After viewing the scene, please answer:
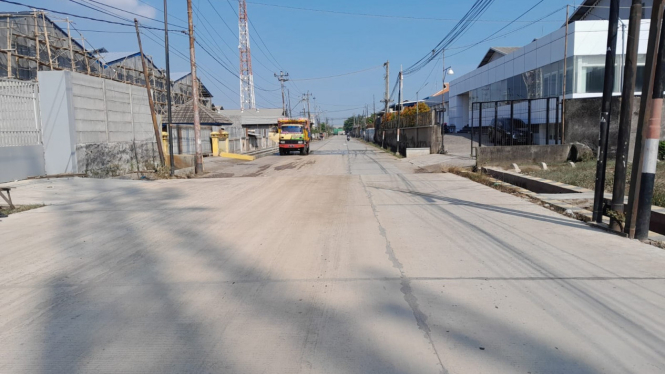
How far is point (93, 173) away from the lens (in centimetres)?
1948

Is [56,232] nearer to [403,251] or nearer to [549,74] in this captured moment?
[403,251]

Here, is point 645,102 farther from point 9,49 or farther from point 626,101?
point 9,49

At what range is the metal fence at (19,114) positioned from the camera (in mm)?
16016

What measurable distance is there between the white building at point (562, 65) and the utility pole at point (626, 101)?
1726 cm

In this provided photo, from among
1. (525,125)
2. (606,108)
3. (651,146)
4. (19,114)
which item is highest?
(19,114)

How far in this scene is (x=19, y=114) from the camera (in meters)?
16.9

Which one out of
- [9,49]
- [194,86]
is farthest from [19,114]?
[9,49]

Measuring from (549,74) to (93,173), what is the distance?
89.4 ft

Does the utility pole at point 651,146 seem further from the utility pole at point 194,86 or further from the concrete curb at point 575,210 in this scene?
the utility pole at point 194,86

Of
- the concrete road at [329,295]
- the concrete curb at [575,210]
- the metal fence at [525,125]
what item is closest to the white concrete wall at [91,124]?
the concrete road at [329,295]

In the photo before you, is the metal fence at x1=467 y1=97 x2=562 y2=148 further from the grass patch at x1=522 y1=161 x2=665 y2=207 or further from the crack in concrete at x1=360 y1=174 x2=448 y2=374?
the crack in concrete at x1=360 y1=174 x2=448 y2=374

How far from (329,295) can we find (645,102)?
18.8 ft

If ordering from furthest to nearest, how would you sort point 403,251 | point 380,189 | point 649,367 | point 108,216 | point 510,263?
point 380,189, point 108,216, point 403,251, point 510,263, point 649,367

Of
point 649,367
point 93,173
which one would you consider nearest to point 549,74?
point 93,173
